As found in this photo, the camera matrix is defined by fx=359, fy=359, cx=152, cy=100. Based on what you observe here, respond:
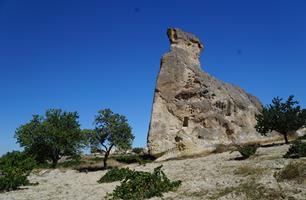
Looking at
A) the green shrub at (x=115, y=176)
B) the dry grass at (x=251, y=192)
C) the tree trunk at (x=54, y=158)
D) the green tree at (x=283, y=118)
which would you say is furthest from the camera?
the tree trunk at (x=54, y=158)

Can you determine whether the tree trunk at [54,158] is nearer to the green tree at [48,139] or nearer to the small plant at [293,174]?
the green tree at [48,139]

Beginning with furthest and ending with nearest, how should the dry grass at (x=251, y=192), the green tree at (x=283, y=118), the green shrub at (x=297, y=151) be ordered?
the green tree at (x=283, y=118) < the green shrub at (x=297, y=151) < the dry grass at (x=251, y=192)

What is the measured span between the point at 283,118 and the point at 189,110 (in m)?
14.0

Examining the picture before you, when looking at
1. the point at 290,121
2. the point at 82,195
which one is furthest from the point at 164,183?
the point at 290,121

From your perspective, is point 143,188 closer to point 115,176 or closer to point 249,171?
point 249,171

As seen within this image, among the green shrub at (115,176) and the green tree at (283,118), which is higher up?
the green tree at (283,118)

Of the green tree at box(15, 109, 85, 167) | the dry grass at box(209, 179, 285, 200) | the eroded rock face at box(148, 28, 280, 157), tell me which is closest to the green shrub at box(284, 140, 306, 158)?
the dry grass at box(209, 179, 285, 200)

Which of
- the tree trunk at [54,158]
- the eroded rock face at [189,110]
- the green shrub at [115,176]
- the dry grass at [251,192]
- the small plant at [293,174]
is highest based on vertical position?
the eroded rock face at [189,110]

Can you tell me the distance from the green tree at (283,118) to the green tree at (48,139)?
22.7m

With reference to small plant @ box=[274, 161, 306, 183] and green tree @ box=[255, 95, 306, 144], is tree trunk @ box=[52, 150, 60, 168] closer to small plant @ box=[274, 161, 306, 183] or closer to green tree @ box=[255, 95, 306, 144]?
green tree @ box=[255, 95, 306, 144]

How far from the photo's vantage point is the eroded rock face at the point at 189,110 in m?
42.3

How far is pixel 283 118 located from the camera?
34031mm

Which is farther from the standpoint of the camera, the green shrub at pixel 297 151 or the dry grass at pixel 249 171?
the green shrub at pixel 297 151

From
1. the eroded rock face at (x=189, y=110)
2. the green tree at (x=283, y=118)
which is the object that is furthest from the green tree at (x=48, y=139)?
the green tree at (x=283, y=118)
